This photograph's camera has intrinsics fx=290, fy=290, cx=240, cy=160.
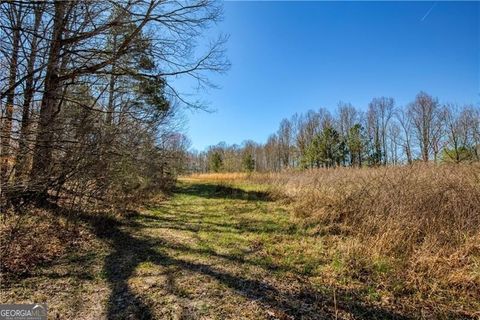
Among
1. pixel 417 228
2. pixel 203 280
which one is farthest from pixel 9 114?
pixel 417 228

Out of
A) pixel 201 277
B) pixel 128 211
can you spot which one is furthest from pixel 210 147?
pixel 201 277

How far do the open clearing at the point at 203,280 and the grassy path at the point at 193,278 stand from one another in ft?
0.04

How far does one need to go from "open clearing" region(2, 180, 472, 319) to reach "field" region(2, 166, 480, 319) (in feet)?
0.05

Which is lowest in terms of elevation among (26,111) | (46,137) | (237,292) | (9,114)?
(237,292)

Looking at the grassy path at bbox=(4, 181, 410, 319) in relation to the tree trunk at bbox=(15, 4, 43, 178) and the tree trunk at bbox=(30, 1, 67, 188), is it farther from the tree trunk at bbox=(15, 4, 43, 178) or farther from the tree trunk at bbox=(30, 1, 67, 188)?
the tree trunk at bbox=(15, 4, 43, 178)

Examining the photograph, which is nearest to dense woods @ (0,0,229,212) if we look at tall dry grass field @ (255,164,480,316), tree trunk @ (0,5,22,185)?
tree trunk @ (0,5,22,185)

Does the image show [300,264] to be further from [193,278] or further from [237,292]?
[193,278]

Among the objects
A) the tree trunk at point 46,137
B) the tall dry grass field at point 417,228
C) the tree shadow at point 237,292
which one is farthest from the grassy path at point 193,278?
the tree trunk at point 46,137

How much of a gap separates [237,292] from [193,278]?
69 centimetres

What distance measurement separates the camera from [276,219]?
740 cm

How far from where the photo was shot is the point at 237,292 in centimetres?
336

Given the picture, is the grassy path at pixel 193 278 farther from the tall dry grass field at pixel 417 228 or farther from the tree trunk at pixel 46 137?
the tree trunk at pixel 46 137

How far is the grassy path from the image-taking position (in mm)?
2965

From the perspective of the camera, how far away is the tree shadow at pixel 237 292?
9.52 feet
